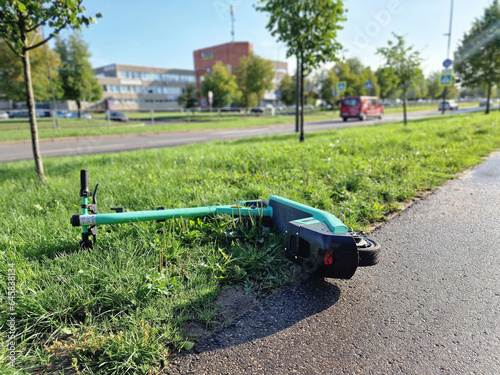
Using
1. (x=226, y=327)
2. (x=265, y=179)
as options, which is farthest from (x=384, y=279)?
(x=265, y=179)

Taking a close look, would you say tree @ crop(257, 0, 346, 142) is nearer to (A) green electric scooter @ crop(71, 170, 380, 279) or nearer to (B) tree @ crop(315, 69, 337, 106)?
(A) green electric scooter @ crop(71, 170, 380, 279)

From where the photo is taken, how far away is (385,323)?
202cm

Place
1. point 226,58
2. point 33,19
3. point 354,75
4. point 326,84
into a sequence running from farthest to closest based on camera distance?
1. point 226,58
2. point 326,84
3. point 354,75
4. point 33,19

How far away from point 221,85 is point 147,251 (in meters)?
40.9

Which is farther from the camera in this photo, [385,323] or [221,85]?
[221,85]

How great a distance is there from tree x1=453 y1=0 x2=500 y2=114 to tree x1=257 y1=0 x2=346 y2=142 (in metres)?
21.4

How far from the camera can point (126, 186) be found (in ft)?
15.2

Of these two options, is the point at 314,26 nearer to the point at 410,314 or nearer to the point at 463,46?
the point at 410,314

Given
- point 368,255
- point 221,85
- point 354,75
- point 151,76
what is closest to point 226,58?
point 151,76

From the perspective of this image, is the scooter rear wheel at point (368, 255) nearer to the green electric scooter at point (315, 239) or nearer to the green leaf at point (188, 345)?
the green electric scooter at point (315, 239)

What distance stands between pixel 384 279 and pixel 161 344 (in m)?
1.72

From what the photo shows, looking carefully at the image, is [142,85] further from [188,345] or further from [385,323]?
[385,323]

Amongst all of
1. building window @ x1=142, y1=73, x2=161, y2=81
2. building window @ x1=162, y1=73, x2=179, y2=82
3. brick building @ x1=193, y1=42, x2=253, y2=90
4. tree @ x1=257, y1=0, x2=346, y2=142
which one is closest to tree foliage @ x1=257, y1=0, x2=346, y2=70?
tree @ x1=257, y1=0, x2=346, y2=142

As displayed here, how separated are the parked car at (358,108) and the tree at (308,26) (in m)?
18.6
